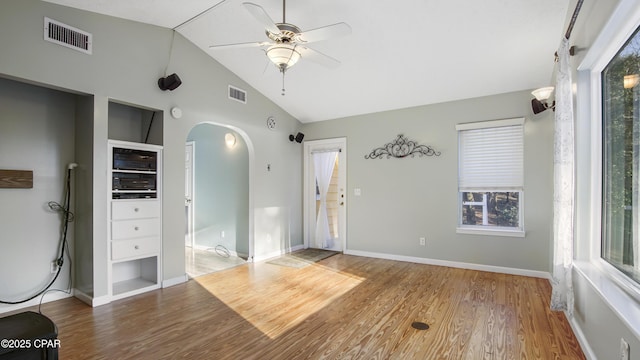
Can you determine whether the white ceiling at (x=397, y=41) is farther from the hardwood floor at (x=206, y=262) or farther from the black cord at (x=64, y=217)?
the hardwood floor at (x=206, y=262)

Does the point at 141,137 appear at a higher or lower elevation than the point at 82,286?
higher

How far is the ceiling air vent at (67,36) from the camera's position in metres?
2.93

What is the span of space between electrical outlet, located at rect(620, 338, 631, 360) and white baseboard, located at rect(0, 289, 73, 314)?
4.83 meters

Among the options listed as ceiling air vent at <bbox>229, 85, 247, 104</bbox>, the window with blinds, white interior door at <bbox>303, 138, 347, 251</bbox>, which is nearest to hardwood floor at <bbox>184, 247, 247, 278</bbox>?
white interior door at <bbox>303, 138, 347, 251</bbox>

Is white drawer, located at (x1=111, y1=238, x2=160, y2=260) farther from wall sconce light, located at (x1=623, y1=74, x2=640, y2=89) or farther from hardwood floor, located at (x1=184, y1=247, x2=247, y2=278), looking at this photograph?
wall sconce light, located at (x1=623, y1=74, x2=640, y2=89)

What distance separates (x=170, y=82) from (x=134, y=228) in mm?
1770

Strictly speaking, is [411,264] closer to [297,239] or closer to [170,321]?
[297,239]

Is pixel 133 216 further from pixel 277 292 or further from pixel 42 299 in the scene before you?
pixel 277 292

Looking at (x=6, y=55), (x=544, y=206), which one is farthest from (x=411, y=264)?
(x=6, y=55)

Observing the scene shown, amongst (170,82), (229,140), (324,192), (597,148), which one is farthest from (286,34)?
(324,192)

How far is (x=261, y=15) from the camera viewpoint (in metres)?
2.26

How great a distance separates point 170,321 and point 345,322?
1639 mm

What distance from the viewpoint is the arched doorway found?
5523mm

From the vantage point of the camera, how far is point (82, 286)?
3459 millimetres
